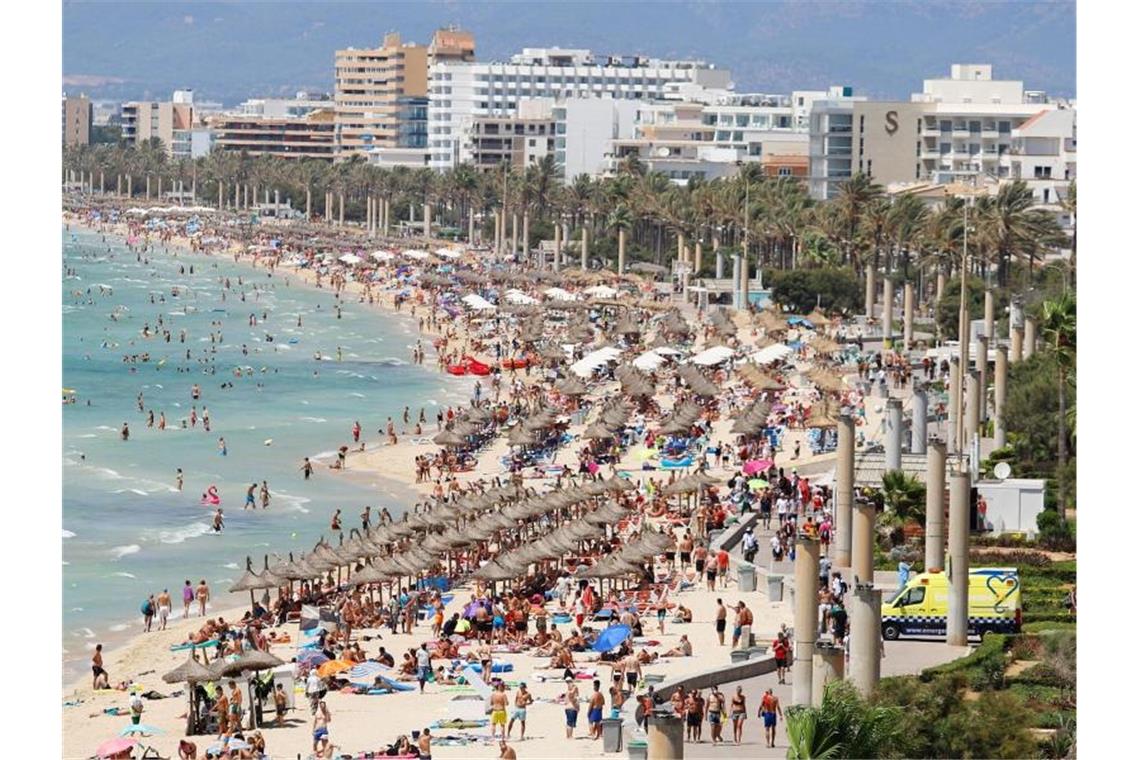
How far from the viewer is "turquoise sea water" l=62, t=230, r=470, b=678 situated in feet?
144

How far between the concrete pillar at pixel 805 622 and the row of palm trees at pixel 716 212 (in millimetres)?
28247

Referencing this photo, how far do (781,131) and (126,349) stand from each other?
6834 cm

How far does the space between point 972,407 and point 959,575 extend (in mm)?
13701

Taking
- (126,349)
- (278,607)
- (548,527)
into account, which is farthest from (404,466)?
(126,349)

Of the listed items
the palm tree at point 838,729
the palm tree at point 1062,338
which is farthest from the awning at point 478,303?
the palm tree at point 838,729

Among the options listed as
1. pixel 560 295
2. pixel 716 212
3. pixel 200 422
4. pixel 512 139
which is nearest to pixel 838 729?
pixel 200 422

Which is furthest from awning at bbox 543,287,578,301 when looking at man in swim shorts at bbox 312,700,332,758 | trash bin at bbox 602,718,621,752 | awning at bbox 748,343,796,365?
trash bin at bbox 602,718,621,752

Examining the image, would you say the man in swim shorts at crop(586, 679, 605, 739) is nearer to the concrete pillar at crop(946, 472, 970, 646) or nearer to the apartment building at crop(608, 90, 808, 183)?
the concrete pillar at crop(946, 472, 970, 646)

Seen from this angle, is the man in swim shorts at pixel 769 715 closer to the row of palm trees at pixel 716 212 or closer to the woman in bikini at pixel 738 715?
the woman in bikini at pixel 738 715

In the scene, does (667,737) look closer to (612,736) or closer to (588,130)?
(612,736)

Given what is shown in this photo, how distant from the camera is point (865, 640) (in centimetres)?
2392

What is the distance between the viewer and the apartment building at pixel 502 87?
18812 centimetres

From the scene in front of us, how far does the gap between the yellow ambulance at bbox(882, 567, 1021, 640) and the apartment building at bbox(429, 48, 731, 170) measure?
152 meters
